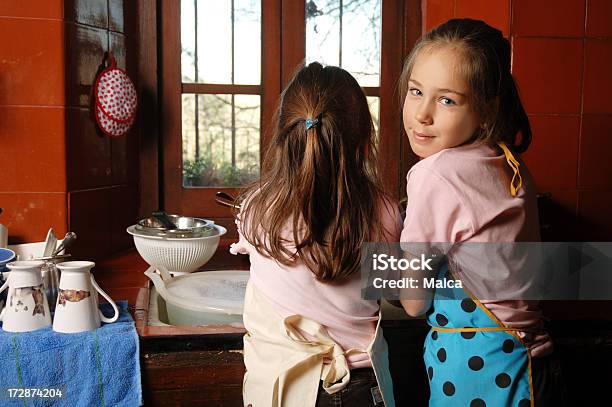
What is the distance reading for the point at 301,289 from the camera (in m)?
1.06

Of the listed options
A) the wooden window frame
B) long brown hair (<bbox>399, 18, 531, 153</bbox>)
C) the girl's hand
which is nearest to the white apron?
the girl's hand

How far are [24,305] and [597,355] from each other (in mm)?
1066

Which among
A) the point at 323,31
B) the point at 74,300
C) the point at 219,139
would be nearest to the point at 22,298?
the point at 74,300

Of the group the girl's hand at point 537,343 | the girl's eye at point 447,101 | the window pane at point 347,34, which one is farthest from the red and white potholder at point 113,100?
the girl's hand at point 537,343

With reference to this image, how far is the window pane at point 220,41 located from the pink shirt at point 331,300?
108 cm

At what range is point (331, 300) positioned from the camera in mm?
1062

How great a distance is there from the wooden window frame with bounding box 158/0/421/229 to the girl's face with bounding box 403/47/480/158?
1.06 m

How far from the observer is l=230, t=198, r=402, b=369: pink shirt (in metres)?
1.05

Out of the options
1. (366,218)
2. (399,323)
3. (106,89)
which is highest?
(106,89)

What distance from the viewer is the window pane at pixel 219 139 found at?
2039mm

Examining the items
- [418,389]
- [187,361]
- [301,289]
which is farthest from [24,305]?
[418,389]

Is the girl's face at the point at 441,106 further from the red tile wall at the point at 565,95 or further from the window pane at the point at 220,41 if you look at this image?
the window pane at the point at 220,41

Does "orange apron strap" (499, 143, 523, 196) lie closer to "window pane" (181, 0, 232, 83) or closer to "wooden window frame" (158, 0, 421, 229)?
"wooden window frame" (158, 0, 421, 229)

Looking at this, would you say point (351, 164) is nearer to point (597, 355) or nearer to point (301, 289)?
point (301, 289)
